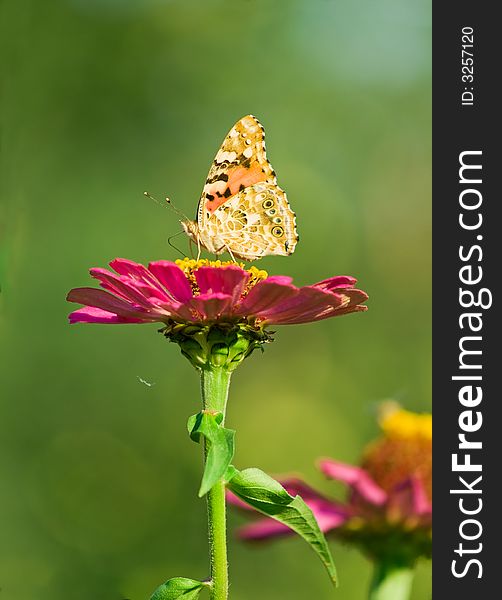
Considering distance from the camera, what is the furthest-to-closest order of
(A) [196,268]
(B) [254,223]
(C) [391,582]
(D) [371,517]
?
1. (D) [371,517]
2. (C) [391,582]
3. (B) [254,223]
4. (A) [196,268]

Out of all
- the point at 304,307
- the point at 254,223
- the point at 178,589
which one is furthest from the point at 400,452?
the point at 178,589

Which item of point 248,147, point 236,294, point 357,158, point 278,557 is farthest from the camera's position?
point 357,158

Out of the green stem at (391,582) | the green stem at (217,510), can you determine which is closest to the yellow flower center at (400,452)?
the green stem at (391,582)

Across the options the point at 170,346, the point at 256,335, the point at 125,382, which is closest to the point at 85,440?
the point at 125,382

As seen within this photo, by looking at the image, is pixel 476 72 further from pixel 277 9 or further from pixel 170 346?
pixel 277 9

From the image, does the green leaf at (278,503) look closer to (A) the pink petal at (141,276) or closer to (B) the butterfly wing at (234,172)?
(A) the pink petal at (141,276)

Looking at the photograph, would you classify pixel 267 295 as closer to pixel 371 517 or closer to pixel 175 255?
pixel 371 517

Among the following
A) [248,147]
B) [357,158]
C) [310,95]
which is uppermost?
[310,95]

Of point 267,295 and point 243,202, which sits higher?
point 243,202
